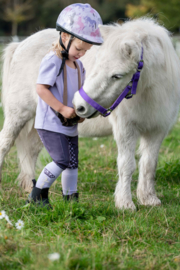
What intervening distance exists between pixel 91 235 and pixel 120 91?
1094mm

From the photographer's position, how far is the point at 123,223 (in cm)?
248

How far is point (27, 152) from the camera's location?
151 inches

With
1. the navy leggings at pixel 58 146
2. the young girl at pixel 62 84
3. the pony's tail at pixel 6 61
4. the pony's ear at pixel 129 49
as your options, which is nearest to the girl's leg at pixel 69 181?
the young girl at pixel 62 84

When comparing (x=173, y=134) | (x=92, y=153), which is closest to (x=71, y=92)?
(x=92, y=153)

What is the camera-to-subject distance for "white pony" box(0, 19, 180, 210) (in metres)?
2.35

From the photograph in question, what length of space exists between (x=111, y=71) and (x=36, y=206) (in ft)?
4.06

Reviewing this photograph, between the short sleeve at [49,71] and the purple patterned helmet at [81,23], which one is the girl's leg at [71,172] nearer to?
the short sleeve at [49,71]

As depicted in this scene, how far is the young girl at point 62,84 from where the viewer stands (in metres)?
2.45

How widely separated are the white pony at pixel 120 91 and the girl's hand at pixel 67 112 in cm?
11

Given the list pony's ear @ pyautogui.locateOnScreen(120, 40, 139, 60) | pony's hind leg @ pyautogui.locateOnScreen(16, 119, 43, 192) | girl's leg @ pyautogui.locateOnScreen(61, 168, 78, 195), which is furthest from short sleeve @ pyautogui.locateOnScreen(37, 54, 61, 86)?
pony's hind leg @ pyautogui.locateOnScreen(16, 119, 43, 192)

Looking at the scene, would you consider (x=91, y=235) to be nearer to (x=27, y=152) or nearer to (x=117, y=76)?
(x=117, y=76)

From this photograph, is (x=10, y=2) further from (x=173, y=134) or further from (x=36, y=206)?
(x=36, y=206)

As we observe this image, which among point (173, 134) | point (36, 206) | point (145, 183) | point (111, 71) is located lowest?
point (173, 134)

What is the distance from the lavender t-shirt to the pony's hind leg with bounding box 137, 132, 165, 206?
34.7 inches
